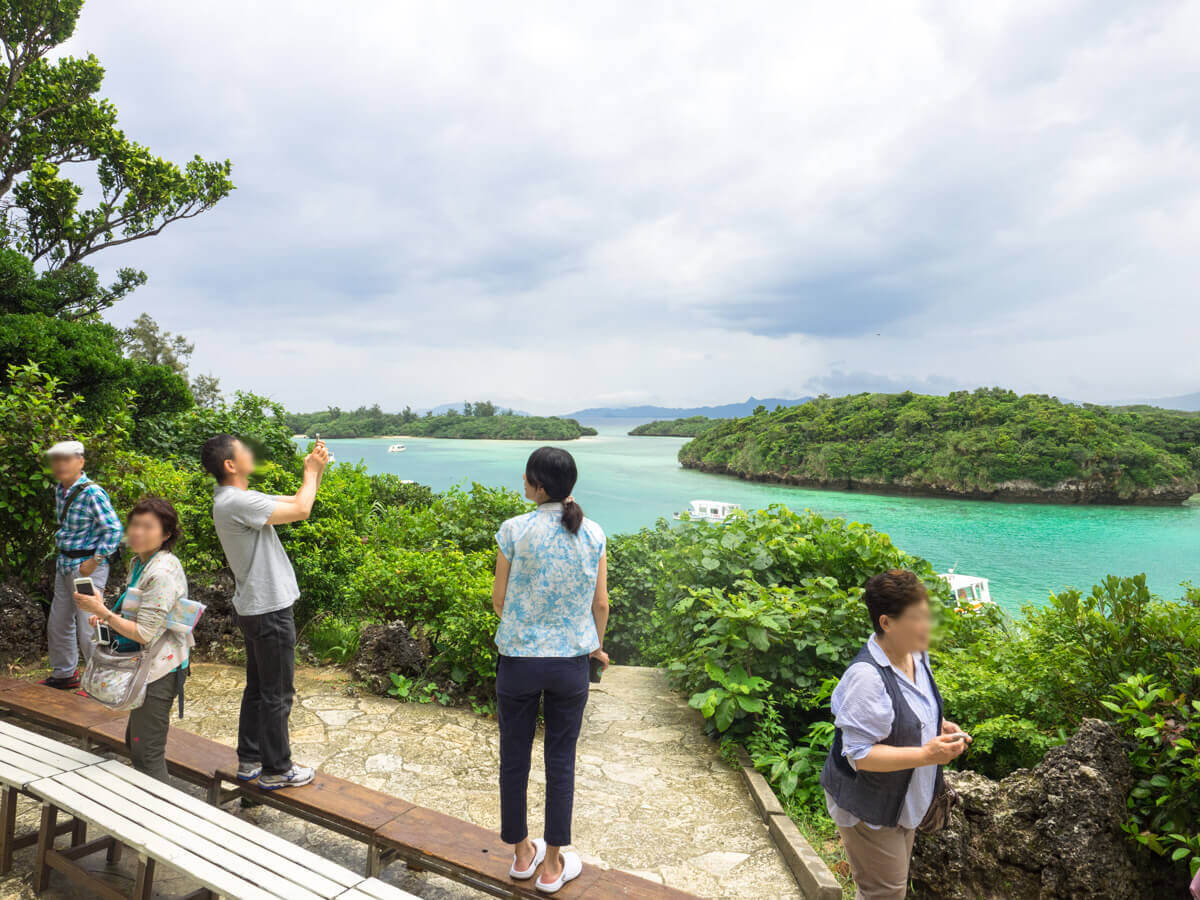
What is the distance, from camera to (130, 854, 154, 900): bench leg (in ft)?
7.29

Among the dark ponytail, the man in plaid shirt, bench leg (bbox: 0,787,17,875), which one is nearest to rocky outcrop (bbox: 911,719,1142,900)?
the dark ponytail

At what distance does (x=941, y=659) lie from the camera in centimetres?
418

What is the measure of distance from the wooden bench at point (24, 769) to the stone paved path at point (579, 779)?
107 millimetres

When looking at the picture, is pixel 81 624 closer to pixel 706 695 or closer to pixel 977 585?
pixel 706 695

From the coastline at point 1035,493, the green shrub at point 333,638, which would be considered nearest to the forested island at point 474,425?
the coastline at point 1035,493

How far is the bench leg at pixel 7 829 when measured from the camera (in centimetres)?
259

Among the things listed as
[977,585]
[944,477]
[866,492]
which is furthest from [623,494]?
[977,585]

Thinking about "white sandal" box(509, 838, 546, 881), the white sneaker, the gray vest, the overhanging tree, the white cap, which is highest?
the overhanging tree

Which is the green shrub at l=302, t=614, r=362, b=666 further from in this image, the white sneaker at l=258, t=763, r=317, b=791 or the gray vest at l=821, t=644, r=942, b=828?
the gray vest at l=821, t=644, r=942, b=828

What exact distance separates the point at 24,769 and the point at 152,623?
0.80 meters

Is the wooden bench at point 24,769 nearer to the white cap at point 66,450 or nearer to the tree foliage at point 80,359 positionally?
the white cap at point 66,450

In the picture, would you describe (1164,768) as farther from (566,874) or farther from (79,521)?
(79,521)

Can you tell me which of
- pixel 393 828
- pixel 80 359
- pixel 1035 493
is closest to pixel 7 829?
pixel 393 828

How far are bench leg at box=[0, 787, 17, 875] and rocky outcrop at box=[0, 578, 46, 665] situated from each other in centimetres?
281
